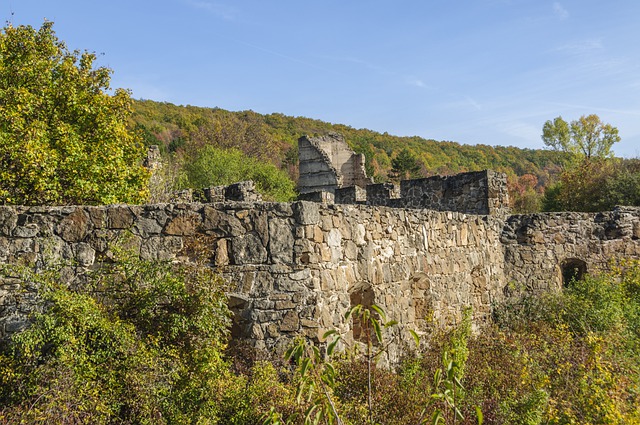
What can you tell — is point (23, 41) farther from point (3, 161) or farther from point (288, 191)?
point (288, 191)

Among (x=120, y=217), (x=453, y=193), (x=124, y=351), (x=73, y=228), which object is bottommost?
(x=124, y=351)

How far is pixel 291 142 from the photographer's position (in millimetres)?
52688

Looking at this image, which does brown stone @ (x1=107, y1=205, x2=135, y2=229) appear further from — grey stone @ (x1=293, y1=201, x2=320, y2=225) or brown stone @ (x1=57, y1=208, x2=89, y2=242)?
grey stone @ (x1=293, y1=201, x2=320, y2=225)

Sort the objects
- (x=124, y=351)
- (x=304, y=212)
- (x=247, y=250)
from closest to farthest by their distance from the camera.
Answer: (x=124, y=351) < (x=247, y=250) < (x=304, y=212)

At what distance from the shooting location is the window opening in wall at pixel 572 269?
12.2 meters

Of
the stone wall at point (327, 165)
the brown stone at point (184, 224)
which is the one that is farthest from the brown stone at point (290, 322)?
the stone wall at point (327, 165)

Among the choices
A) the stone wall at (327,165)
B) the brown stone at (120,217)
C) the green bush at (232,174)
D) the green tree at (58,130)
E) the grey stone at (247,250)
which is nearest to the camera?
the brown stone at (120,217)

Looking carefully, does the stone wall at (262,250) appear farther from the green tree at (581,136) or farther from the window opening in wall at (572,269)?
the green tree at (581,136)

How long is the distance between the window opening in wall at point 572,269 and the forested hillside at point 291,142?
24431mm

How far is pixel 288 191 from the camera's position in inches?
986

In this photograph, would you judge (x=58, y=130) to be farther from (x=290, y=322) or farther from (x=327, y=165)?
(x=327, y=165)

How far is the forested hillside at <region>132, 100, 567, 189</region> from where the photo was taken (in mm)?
36906

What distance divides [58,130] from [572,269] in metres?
11.5

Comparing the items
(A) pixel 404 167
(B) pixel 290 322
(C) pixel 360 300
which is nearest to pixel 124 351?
(B) pixel 290 322
